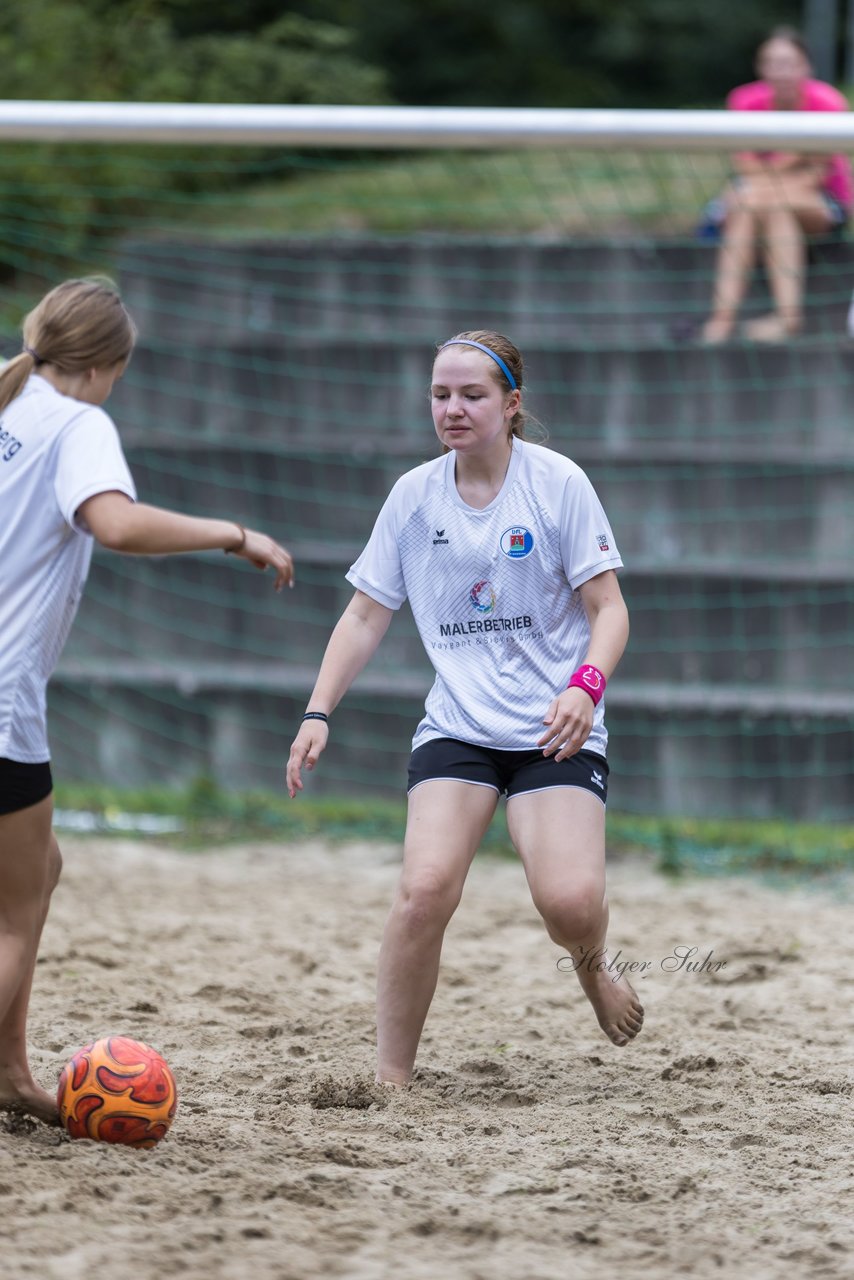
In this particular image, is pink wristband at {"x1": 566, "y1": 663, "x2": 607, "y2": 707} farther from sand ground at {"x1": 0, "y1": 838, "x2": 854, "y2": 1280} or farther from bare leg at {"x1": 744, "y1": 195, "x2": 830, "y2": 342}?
bare leg at {"x1": 744, "y1": 195, "x2": 830, "y2": 342}

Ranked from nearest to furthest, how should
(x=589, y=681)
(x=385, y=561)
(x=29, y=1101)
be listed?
(x=29, y=1101), (x=589, y=681), (x=385, y=561)

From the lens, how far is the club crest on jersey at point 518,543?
3764mm

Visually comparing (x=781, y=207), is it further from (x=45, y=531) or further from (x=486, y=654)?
(x=45, y=531)

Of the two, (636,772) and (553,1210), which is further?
(636,772)

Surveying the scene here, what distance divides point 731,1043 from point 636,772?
3.13 meters

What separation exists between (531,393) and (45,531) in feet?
18.0

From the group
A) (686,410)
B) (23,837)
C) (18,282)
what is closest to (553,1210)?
(23,837)

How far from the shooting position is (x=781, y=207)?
802 cm

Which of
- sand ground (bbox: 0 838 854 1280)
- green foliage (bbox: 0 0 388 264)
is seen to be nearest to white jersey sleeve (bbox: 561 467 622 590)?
sand ground (bbox: 0 838 854 1280)

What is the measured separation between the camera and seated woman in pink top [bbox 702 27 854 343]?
7.99 metres

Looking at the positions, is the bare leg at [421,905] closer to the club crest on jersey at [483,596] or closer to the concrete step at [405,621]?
the club crest on jersey at [483,596]

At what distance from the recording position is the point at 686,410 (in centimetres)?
836

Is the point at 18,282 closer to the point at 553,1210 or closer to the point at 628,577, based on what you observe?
Result: the point at 628,577

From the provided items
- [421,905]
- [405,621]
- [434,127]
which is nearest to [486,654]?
[421,905]
